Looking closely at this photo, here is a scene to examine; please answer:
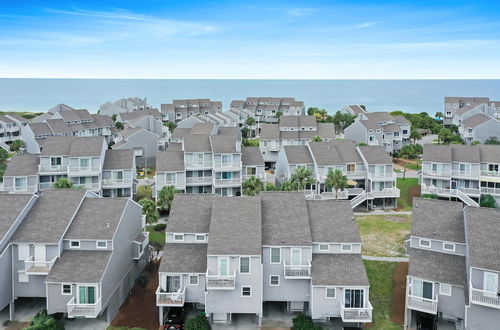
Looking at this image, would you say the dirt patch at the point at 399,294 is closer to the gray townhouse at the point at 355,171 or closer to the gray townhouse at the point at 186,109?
the gray townhouse at the point at 355,171

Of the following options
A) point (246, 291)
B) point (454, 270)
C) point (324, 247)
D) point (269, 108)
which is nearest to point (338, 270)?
point (324, 247)

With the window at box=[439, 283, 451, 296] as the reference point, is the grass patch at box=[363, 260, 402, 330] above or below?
below

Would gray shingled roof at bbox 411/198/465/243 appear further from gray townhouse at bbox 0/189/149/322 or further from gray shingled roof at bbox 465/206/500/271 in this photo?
gray townhouse at bbox 0/189/149/322

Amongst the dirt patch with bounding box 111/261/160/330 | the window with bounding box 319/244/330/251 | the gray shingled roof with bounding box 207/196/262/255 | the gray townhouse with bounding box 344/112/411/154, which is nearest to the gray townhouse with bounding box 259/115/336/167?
the gray townhouse with bounding box 344/112/411/154

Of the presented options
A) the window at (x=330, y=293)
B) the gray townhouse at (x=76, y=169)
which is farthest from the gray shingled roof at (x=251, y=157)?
the window at (x=330, y=293)

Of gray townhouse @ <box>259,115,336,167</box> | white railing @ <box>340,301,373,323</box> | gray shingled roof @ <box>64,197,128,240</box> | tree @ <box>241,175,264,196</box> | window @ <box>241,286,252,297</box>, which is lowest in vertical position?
white railing @ <box>340,301,373,323</box>

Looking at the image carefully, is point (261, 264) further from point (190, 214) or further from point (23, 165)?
point (23, 165)
